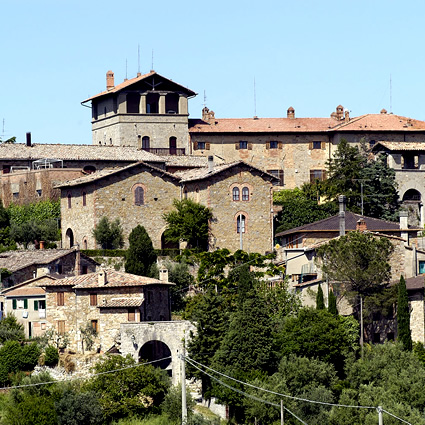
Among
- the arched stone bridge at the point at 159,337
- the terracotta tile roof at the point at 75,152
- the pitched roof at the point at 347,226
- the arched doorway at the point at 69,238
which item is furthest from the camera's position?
the terracotta tile roof at the point at 75,152

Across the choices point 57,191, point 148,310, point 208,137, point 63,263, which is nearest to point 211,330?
point 148,310

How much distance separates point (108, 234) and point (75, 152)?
11887 mm

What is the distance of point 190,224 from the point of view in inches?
2958

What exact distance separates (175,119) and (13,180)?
46.9ft

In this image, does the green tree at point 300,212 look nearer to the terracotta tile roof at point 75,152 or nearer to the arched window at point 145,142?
the terracotta tile roof at point 75,152

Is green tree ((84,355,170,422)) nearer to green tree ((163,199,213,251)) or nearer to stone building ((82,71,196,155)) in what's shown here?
green tree ((163,199,213,251))

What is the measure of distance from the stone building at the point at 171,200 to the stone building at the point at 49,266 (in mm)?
3868

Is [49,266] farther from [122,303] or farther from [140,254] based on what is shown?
[122,303]

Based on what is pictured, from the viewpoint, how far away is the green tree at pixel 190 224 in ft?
247

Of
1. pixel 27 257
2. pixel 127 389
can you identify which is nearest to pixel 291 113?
pixel 27 257

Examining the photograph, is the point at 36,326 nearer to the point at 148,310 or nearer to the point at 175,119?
the point at 148,310

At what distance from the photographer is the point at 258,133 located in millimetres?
93062

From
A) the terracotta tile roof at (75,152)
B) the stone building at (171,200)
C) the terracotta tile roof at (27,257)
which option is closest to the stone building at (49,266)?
→ the terracotta tile roof at (27,257)

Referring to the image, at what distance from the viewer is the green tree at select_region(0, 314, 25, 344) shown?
213ft
